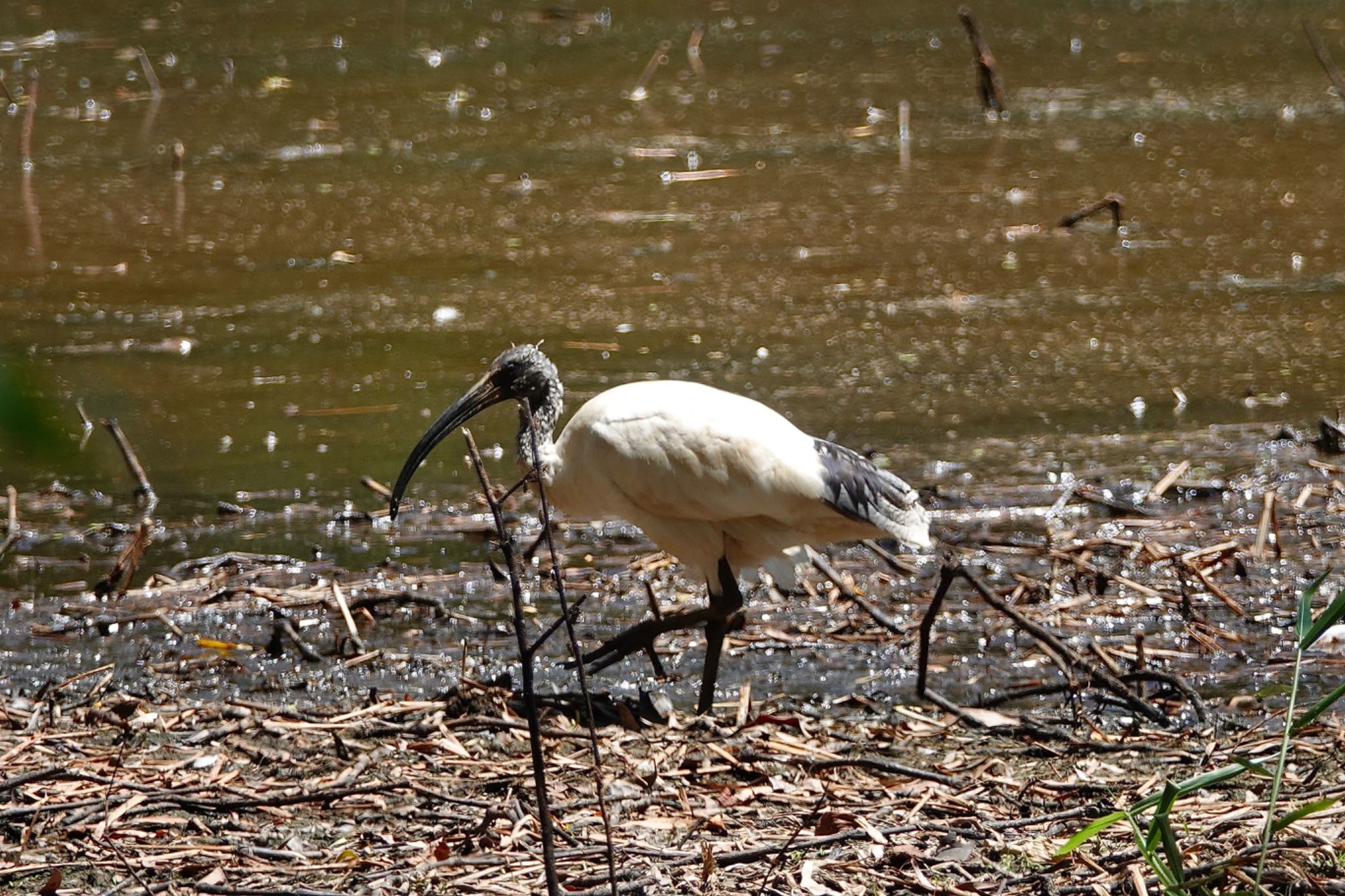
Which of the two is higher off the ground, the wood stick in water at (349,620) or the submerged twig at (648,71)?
the submerged twig at (648,71)

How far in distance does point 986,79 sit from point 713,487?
6984 mm

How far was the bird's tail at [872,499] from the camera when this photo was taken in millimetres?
4887

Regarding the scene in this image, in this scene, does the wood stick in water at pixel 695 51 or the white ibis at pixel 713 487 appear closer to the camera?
the white ibis at pixel 713 487

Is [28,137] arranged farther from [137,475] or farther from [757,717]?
[757,717]

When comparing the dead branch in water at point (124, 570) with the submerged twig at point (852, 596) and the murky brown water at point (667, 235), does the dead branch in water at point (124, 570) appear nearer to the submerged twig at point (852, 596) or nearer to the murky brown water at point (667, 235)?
the murky brown water at point (667, 235)

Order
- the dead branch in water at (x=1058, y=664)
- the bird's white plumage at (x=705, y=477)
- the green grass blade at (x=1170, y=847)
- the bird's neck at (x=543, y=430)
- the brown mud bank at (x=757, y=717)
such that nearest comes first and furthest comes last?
the green grass blade at (x=1170, y=847) < the brown mud bank at (x=757, y=717) < the dead branch in water at (x=1058, y=664) < the bird's white plumage at (x=705, y=477) < the bird's neck at (x=543, y=430)

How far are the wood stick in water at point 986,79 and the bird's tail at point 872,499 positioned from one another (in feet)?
18.5

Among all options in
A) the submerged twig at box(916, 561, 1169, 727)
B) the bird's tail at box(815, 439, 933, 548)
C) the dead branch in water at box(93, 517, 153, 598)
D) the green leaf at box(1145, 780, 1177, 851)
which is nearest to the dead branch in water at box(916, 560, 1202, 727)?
the submerged twig at box(916, 561, 1169, 727)

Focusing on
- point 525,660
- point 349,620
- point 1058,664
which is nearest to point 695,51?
point 349,620

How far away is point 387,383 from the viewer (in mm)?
7918

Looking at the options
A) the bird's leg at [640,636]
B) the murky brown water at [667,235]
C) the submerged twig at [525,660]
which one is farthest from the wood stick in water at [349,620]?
the submerged twig at [525,660]

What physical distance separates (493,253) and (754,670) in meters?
5.17

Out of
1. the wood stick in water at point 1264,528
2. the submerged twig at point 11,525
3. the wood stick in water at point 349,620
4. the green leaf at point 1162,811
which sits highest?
the green leaf at point 1162,811

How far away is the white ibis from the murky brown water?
3.72ft
